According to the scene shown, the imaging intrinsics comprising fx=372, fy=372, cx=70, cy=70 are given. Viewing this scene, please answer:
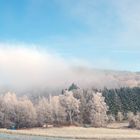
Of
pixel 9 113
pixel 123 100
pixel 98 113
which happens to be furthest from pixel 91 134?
pixel 123 100

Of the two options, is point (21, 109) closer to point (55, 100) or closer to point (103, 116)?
point (55, 100)

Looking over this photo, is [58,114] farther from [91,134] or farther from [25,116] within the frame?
[91,134]

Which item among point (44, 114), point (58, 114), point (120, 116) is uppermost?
point (44, 114)

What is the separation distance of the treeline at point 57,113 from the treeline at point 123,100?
12.0 metres

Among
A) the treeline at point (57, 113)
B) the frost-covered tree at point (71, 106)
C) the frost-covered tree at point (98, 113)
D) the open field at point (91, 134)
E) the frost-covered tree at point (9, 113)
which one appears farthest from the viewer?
the frost-covered tree at point (71, 106)

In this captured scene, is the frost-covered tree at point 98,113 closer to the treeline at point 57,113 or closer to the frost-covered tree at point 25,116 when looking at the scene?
the treeline at point 57,113

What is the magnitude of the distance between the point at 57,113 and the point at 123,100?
36.8 metres

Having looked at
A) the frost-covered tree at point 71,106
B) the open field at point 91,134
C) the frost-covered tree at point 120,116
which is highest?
Result: the frost-covered tree at point 71,106

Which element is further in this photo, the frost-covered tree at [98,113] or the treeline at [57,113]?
the treeline at [57,113]

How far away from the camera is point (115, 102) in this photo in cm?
17700

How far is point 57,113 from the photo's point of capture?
527ft

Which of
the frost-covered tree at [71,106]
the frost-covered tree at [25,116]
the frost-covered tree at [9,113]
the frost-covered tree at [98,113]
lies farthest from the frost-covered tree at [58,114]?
the frost-covered tree at [9,113]

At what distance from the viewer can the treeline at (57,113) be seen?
160 meters

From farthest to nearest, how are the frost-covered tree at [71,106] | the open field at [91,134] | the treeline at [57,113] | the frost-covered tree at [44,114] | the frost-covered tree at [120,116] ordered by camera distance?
the frost-covered tree at [120,116]
the frost-covered tree at [71,106]
the frost-covered tree at [44,114]
the treeline at [57,113]
the open field at [91,134]
